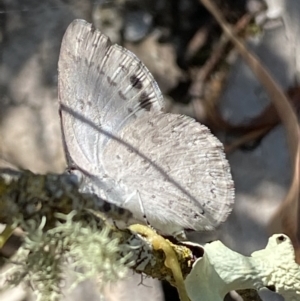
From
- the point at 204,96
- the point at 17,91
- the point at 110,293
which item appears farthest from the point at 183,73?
the point at 110,293

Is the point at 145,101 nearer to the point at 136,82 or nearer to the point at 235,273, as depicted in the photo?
the point at 136,82

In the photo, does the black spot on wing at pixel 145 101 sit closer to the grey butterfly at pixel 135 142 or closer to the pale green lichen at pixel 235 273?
the grey butterfly at pixel 135 142

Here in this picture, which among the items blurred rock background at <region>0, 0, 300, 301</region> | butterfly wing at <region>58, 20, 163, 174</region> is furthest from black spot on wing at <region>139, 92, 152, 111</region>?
blurred rock background at <region>0, 0, 300, 301</region>

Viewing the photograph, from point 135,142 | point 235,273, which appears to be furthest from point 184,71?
point 235,273

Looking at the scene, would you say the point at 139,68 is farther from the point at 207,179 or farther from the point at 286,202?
the point at 286,202

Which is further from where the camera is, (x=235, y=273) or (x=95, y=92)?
(x=95, y=92)

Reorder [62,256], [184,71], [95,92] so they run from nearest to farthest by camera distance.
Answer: [62,256]
[95,92]
[184,71]

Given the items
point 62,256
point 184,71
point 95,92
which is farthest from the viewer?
point 184,71

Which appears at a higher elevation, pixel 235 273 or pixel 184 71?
pixel 235 273
